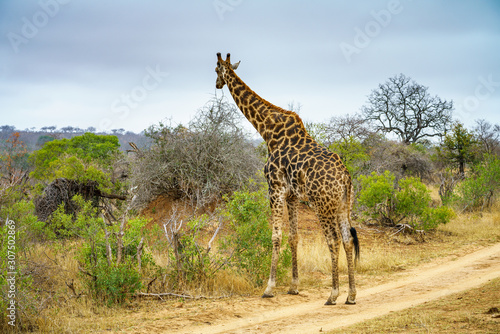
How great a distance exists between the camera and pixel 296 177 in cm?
720

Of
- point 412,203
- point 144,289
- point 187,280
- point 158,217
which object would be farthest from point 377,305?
point 158,217

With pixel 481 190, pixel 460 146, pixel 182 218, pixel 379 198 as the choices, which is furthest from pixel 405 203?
pixel 460 146

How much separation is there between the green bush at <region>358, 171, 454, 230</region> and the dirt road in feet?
12.8

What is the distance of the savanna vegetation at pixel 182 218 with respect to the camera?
22.4ft

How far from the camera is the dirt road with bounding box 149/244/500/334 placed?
5.76m

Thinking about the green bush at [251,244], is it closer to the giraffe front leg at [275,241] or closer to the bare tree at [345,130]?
the giraffe front leg at [275,241]

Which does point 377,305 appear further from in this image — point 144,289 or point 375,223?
point 375,223

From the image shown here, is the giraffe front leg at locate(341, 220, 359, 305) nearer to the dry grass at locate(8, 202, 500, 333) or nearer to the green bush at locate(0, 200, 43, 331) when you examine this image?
the dry grass at locate(8, 202, 500, 333)

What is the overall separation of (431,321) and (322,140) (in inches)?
529

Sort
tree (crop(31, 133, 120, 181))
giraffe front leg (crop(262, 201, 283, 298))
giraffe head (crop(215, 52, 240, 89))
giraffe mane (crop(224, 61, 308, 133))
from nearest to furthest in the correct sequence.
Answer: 1. giraffe front leg (crop(262, 201, 283, 298))
2. giraffe mane (crop(224, 61, 308, 133))
3. giraffe head (crop(215, 52, 240, 89))
4. tree (crop(31, 133, 120, 181))

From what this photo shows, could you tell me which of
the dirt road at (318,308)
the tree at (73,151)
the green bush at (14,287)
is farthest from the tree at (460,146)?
the green bush at (14,287)

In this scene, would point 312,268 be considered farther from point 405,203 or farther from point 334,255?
point 405,203

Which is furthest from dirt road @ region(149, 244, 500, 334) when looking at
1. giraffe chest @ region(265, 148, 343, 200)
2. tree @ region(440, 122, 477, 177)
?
tree @ region(440, 122, 477, 177)

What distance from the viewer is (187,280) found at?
25.2ft
